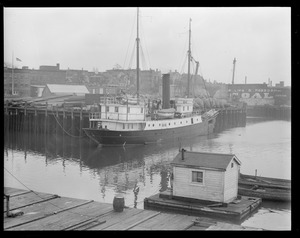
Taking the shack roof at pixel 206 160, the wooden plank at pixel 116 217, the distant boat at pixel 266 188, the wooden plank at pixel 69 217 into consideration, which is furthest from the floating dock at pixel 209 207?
the wooden plank at pixel 69 217

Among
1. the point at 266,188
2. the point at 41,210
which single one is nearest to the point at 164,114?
the point at 266,188

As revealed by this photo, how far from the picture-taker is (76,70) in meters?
84.6

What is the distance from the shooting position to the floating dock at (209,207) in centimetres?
1454

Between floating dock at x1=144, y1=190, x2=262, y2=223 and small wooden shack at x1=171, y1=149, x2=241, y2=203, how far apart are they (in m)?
0.27

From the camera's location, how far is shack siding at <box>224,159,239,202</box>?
50.4 ft

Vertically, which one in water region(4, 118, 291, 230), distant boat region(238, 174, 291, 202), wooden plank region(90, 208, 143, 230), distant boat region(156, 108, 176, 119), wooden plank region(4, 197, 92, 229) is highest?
distant boat region(156, 108, 176, 119)

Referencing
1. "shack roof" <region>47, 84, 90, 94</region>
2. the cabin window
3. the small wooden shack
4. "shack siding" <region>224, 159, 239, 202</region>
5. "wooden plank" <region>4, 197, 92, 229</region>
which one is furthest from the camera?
"shack roof" <region>47, 84, 90, 94</region>

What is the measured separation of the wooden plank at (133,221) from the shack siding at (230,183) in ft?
11.5

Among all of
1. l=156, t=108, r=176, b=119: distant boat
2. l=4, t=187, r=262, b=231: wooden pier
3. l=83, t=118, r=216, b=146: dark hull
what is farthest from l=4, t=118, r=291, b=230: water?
l=156, t=108, r=176, b=119: distant boat

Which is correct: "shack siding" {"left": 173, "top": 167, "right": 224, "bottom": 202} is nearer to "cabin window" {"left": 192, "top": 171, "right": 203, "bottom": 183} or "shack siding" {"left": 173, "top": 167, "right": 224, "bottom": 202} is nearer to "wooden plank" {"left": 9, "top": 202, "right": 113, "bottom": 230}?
"cabin window" {"left": 192, "top": 171, "right": 203, "bottom": 183}

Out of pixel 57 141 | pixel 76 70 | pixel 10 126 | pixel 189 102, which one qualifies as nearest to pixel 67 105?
pixel 10 126

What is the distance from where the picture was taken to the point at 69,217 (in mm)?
13273
